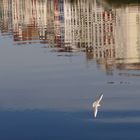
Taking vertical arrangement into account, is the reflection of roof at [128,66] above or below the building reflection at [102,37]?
below

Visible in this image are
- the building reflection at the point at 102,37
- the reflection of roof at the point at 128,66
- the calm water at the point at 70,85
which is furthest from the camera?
the building reflection at the point at 102,37

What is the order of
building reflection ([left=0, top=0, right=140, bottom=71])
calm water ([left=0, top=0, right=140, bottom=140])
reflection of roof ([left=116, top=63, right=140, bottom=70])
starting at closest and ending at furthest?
calm water ([left=0, top=0, right=140, bottom=140])
reflection of roof ([left=116, top=63, right=140, bottom=70])
building reflection ([left=0, top=0, right=140, bottom=71])

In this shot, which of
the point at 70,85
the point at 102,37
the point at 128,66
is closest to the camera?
the point at 70,85

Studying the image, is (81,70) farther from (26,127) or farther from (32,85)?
(26,127)

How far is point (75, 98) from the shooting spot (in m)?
23.1

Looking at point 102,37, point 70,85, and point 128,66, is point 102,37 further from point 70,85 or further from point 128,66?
point 70,85

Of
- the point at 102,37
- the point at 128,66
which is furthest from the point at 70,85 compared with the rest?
Result: the point at 102,37

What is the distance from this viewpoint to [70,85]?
84.9 ft

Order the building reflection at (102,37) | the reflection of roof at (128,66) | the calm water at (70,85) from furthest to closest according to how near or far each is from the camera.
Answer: the building reflection at (102,37)
the reflection of roof at (128,66)
the calm water at (70,85)

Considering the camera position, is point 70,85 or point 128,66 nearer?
point 70,85

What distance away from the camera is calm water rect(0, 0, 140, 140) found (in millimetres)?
18875

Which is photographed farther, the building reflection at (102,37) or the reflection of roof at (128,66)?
the building reflection at (102,37)

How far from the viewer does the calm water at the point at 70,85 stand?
1888cm

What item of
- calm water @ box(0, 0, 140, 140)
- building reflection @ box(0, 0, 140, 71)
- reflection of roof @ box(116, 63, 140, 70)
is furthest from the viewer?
building reflection @ box(0, 0, 140, 71)
